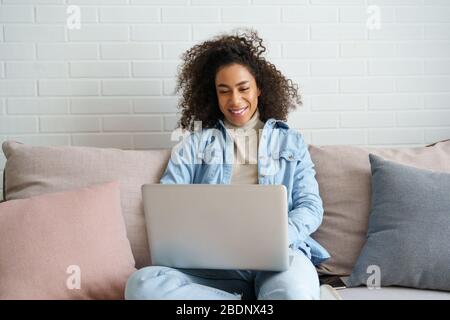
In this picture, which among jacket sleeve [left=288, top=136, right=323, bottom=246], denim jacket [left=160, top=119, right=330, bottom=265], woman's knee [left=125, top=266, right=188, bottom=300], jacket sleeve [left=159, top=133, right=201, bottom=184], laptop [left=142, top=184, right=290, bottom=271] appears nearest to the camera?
laptop [left=142, top=184, right=290, bottom=271]

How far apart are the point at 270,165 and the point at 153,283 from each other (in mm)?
717

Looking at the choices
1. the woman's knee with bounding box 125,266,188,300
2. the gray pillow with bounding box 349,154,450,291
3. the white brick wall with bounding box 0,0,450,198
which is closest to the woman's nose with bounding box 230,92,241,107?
the white brick wall with bounding box 0,0,450,198

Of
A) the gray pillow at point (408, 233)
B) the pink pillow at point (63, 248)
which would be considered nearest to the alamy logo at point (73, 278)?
the pink pillow at point (63, 248)

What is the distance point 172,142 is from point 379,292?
4.09ft

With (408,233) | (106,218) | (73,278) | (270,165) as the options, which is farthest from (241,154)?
(73,278)

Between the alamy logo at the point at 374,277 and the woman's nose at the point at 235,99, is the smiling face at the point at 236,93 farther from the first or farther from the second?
the alamy logo at the point at 374,277

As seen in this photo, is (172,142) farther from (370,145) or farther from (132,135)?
(370,145)

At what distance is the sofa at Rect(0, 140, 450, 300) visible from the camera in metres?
1.61

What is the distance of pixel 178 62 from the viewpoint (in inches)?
94.9

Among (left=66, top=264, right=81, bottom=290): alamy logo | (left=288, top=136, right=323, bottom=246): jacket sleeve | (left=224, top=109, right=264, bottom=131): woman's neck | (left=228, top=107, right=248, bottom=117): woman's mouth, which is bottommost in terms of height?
(left=66, top=264, right=81, bottom=290): alamy logo

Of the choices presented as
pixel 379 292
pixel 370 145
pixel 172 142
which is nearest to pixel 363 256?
pixel 379 292

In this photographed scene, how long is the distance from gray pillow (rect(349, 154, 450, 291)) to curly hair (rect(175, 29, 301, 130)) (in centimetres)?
60

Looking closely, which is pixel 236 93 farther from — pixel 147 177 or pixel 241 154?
pixel 147 177

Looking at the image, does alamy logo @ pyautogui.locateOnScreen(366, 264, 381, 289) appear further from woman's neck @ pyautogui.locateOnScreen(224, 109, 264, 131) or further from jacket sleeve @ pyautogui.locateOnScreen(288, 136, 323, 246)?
woman's neck @ pyautogui.locateOnScreen(224, 109, 264, 131)
